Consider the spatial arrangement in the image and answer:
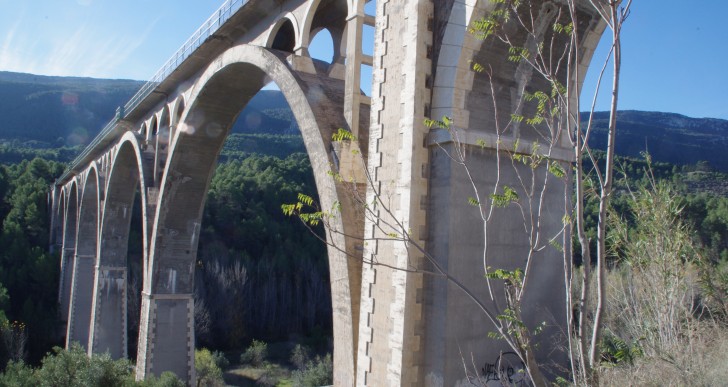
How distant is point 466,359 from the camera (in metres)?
5.24

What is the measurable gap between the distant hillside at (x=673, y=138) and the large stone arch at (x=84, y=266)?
46.1 m

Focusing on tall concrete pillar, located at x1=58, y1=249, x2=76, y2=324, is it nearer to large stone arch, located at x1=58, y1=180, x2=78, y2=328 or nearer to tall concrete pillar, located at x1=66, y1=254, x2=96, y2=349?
large stone arch, located at x1=58, y1=180, x2=78, y2=328

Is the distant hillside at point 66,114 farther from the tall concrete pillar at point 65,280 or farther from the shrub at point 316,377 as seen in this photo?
the shrub at point 316,377

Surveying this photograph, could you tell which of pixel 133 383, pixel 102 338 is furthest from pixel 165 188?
pixel 102 338

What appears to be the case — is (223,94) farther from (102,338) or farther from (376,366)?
(102,338)

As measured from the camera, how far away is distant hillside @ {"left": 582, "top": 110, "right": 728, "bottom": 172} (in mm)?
64250

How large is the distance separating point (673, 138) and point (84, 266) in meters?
70.7

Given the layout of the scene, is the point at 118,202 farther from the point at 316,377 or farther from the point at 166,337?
the point at 316,377

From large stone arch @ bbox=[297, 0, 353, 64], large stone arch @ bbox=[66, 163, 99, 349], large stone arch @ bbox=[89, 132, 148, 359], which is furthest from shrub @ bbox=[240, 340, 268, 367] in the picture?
large stone arch @ bbox=[297, 0, 353, 64]

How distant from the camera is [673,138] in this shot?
7394cm

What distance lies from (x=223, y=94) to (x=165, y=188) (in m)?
3.67

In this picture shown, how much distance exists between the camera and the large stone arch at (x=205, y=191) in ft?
21.2

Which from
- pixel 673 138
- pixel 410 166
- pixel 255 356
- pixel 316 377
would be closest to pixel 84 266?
pixel 255 356

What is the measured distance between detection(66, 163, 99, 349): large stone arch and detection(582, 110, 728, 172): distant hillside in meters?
46.1
